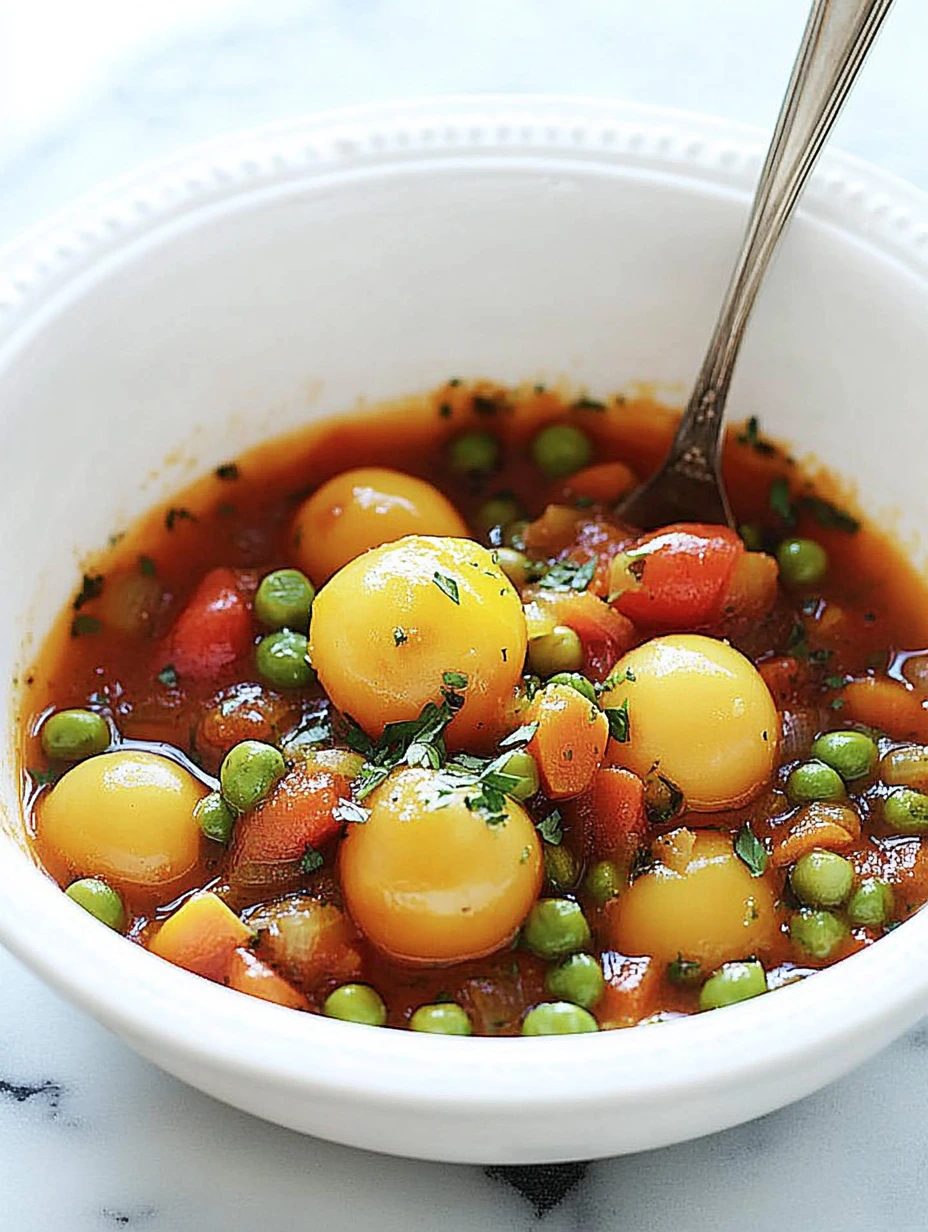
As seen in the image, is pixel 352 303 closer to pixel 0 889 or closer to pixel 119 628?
pixel 119 628

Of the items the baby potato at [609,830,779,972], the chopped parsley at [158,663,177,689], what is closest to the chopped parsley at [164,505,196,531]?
the chopped parsley at [158,663,177,689]

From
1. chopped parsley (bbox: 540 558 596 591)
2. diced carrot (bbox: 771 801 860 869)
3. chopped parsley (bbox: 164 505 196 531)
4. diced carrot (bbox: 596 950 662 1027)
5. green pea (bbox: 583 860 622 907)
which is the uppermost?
chopped parsley (bbox: 540 558 596 591)

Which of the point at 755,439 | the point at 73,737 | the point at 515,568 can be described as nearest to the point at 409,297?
the point at 515,568

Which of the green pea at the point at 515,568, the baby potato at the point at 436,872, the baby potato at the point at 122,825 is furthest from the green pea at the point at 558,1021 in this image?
the green pea at the point at 515,568

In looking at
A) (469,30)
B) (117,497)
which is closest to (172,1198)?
(117,497)

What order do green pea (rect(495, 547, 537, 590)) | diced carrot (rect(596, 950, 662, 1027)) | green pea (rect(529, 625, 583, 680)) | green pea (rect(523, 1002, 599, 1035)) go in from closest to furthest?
green pea (rect(523, 1002, 599, 1035)) < diced carrot (rect(596, 950, 662, 1027)) < green pea (rect(529, 625, 583, 680)) < green pea (rect(495, 547, 537, 590))

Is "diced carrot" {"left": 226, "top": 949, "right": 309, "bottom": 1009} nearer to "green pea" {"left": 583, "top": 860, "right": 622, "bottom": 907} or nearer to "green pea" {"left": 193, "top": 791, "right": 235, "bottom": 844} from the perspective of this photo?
"green pea" {"left": 193, "top": 791, "right": 235, "bottom": 844}

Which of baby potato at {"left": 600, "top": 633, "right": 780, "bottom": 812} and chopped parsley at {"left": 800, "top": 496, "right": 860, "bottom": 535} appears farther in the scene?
chopped parsley at {"left": 800, "top": 496, "right": 860, "bottom": 535}

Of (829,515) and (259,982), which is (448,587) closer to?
(259,982)
